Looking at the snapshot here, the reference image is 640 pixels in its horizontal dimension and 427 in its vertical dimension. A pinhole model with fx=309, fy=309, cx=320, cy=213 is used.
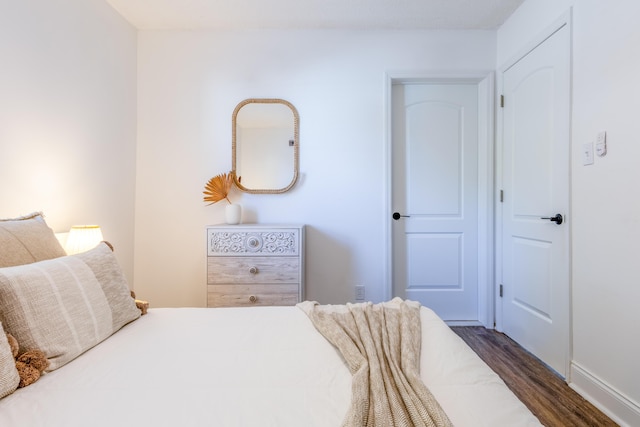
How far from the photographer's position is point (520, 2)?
2207mm

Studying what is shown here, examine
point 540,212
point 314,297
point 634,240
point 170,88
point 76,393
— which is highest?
point 170,88

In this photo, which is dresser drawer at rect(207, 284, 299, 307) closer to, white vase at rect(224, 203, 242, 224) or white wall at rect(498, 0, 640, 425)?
white vase at rect(224, 203, 242, 224)

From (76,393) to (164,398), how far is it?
0.74 ft

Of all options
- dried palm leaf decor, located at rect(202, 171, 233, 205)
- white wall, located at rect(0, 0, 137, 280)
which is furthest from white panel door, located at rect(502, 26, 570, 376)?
white wall, located at rect(0, 0, 137, 280)

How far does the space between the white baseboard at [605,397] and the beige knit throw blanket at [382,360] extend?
114cm

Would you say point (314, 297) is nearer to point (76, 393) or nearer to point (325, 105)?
point (325, 105)

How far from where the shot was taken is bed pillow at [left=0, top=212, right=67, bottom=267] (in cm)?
103

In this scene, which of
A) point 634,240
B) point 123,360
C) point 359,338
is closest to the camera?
point 123,360

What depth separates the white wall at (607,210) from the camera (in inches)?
56.3

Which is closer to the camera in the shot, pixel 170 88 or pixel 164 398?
pixel 164 398

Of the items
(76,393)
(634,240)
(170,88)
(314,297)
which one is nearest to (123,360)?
(76,393)

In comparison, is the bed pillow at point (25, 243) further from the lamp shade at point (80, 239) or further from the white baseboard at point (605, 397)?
the white baseboard at point (605, 397)

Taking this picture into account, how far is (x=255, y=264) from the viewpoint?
218cm

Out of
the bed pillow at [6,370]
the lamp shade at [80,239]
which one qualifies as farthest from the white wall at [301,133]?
the bed pillow at [6,370]
